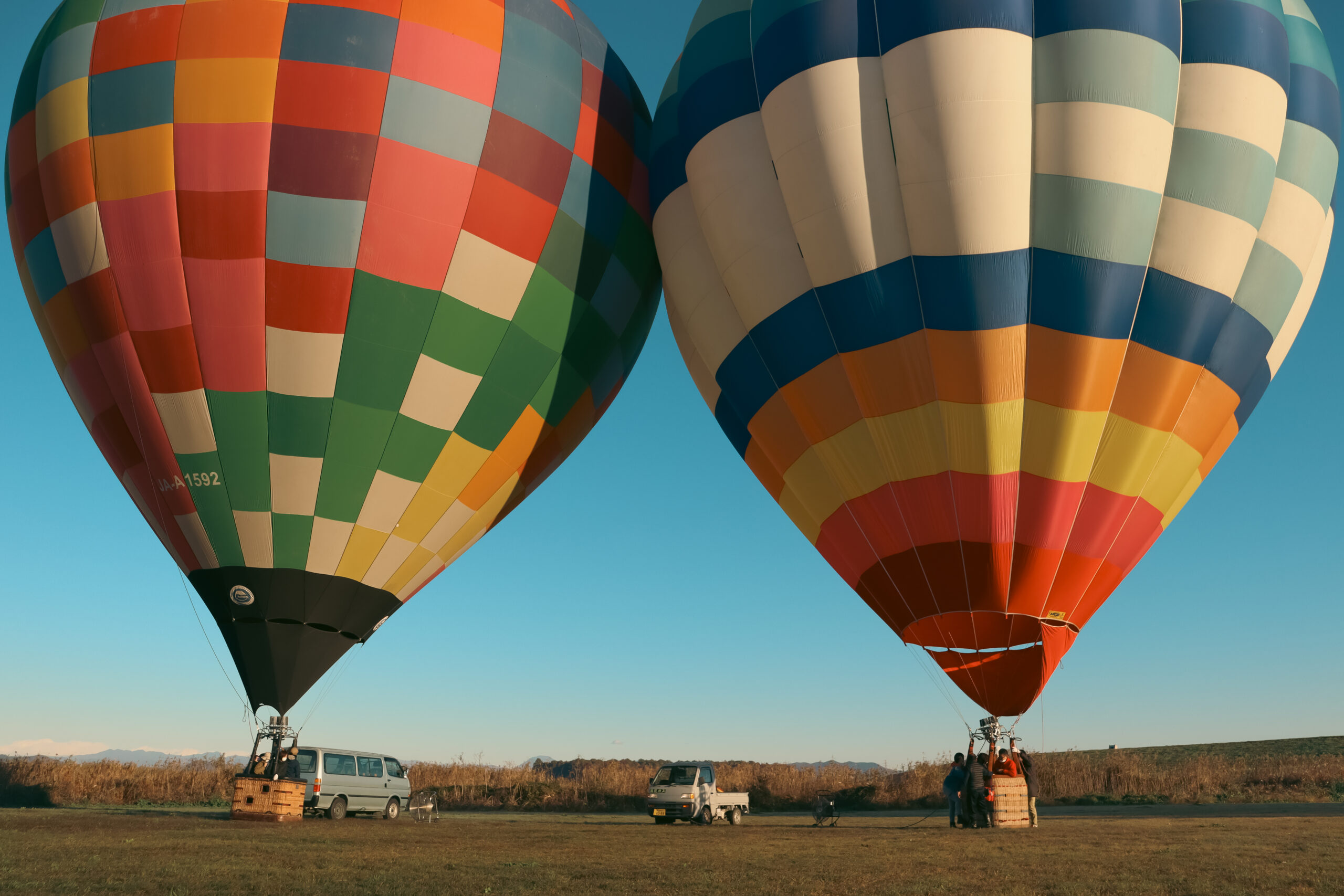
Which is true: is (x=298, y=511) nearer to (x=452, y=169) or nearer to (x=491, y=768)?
(x=452, y=169)

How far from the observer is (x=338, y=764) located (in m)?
16.1

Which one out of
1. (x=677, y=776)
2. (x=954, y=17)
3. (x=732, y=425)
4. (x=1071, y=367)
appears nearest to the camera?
(x=1071, y=367)

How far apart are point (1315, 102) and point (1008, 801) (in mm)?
9574

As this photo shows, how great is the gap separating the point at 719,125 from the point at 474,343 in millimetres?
4369

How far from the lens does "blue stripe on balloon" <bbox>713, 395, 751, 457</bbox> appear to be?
1388 cm

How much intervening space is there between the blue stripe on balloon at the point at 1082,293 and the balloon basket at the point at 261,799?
11082 mm

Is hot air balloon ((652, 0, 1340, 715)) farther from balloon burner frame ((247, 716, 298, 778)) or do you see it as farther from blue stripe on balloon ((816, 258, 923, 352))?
balloon burner frame ((247, 716, 298, 778))

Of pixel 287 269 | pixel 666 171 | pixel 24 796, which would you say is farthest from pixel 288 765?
pixel 24 796

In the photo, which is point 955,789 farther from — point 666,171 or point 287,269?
point 287,269

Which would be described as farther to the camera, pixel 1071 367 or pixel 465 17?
pixel 465 17

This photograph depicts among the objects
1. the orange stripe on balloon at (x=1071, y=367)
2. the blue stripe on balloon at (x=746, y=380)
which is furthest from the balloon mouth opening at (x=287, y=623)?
the orange stripe on balloon at (x=1071, y=367)

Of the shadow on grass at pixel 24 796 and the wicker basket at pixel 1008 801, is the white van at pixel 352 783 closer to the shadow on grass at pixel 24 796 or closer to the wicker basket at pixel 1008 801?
the shadow on grass at pixel 24 796

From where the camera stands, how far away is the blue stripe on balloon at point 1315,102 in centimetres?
1229

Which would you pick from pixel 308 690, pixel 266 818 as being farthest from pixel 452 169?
pixel 266 818
